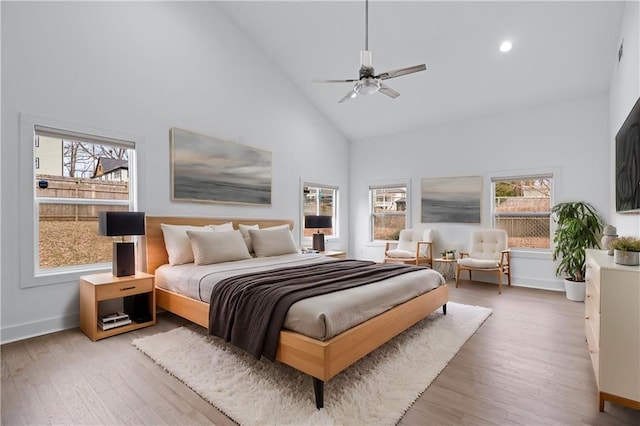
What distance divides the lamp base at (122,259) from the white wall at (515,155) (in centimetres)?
476

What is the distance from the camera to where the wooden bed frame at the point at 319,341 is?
1.93 m

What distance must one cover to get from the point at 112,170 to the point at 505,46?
506 centimetres

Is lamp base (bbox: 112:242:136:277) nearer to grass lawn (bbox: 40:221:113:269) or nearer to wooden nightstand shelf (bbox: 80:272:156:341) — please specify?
wooden nightstand shelf (bbox: 80:272:156:341)

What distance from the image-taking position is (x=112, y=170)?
364cm

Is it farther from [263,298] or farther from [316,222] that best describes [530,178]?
[263,298]

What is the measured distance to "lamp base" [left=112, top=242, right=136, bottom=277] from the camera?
129 inches

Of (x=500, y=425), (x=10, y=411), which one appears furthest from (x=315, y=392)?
(x=10, y=411)

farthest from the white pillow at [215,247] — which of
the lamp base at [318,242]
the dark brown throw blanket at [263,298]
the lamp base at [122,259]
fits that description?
the lamp base at [318,242]

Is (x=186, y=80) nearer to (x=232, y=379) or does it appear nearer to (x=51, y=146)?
(x=51, y=146)

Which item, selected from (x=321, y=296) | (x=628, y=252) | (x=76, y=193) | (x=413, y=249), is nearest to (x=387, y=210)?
(x=413, y=249)

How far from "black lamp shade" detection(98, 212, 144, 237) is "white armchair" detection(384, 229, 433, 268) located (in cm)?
417

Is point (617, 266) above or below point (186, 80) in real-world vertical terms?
below

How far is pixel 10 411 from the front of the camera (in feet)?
6.24

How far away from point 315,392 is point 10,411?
180cm
